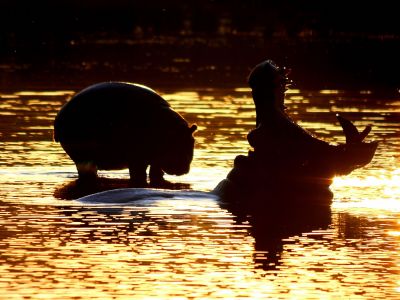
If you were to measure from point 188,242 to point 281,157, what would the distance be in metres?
2.86

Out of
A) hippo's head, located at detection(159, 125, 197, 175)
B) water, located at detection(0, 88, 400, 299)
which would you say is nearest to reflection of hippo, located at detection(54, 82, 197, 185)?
hippo's head, located at detection(159, 125, 197, 175)

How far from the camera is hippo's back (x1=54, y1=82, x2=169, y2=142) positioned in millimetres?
21781

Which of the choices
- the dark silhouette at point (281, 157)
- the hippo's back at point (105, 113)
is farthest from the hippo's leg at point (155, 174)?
the dark silhouette at point (281, 157)

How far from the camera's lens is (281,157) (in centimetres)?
1881

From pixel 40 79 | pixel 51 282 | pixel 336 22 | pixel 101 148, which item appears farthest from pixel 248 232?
pixel 336 22

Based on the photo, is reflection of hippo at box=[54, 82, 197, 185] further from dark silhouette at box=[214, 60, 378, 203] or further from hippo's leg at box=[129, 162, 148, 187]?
dark silhouette at box=[214, 60, 378, 203]

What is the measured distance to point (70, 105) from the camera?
22.2 m

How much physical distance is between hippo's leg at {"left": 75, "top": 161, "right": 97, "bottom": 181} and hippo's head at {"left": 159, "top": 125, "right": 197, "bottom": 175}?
87cm

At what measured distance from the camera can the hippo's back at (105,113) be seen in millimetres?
21781

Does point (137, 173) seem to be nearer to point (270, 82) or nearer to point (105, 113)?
point (105, 113)

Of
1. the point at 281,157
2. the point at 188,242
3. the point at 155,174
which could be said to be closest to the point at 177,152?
the point at 155,174

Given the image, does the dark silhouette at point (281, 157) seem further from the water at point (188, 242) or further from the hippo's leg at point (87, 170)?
the hippo's leg at point (87, 170)

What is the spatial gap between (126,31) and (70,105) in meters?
43.8

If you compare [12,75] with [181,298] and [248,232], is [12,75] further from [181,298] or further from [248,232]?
[181,298]
